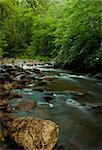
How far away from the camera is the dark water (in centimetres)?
447

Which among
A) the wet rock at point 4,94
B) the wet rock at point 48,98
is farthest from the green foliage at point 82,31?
the wet rock at point 4,94

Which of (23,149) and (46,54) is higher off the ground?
(23,149)

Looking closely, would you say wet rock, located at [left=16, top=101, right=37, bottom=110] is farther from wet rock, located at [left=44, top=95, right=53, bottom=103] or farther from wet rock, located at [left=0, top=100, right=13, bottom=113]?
wet rock, located at [left=44, top=95, right=53, bottom=103]

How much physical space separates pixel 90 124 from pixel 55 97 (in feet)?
7.28

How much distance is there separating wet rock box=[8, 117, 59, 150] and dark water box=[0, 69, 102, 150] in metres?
0.27

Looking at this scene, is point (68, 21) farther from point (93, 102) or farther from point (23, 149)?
point (23, 149)

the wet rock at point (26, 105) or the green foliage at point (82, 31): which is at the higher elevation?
the green foliage at point (82, 31)

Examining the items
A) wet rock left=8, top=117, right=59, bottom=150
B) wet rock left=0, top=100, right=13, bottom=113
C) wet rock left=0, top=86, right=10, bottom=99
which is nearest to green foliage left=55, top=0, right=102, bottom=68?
wet rock left=0, top=86, right=10, bottom=99

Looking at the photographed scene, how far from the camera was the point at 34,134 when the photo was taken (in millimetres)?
3982

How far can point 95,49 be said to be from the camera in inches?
500

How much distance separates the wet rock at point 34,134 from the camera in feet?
12.8

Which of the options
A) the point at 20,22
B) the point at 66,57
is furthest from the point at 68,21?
the point at 20,22

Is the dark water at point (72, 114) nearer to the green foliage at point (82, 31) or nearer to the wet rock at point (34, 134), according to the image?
the wet rock at point (34, 134)

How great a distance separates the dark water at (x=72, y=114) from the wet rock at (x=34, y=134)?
271 mm
